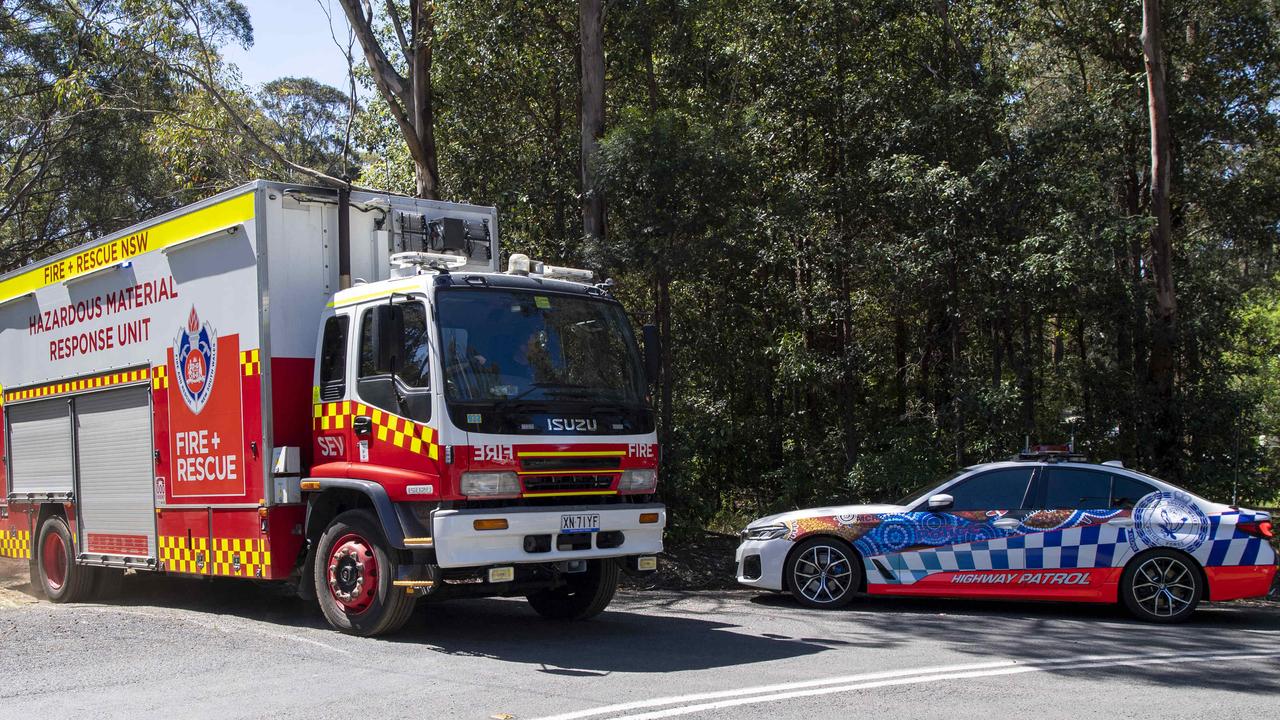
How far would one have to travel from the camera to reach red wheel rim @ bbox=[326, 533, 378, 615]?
879 cm

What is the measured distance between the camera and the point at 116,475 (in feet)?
37.0

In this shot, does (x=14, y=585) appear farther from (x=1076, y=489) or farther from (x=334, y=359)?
(x=1076, y=489)

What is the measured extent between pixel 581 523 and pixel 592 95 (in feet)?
30.7

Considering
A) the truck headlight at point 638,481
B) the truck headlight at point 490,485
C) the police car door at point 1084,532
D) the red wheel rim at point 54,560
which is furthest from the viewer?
the red wheel rim at point 54,560

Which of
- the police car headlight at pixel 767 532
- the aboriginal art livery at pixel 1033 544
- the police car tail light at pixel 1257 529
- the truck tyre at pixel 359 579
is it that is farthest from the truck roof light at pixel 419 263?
the police car tail light at pixel 1257 529

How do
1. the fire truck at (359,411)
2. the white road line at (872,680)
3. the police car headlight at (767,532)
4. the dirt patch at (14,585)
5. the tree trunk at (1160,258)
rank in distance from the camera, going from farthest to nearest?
the tree trunk at (1160,258) → the dirt patch at (14,585) → the police car headlight at (767,532) → the fire truck at (359,411) → the white road line at (872,680)

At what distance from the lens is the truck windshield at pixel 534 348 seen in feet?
27.6

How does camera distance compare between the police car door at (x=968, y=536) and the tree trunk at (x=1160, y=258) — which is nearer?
the police car door at (x=968, y=536)

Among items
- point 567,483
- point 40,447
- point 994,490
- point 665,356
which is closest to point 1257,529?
point 994,490

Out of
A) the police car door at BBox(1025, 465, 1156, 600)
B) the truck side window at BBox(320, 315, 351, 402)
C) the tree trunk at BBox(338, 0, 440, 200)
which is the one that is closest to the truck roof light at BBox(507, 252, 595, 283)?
the truck side window at BBox(320, 315, 351, 402)

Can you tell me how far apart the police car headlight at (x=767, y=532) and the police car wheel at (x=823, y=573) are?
216 mm

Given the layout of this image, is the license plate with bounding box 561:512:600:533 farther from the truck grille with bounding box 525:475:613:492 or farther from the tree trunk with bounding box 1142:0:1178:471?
the tree trunk with bounding box 1142:0:1178:471

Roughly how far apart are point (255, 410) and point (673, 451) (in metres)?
7.10

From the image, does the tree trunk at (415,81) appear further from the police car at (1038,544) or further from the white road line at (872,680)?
the white road line at (872,680)
